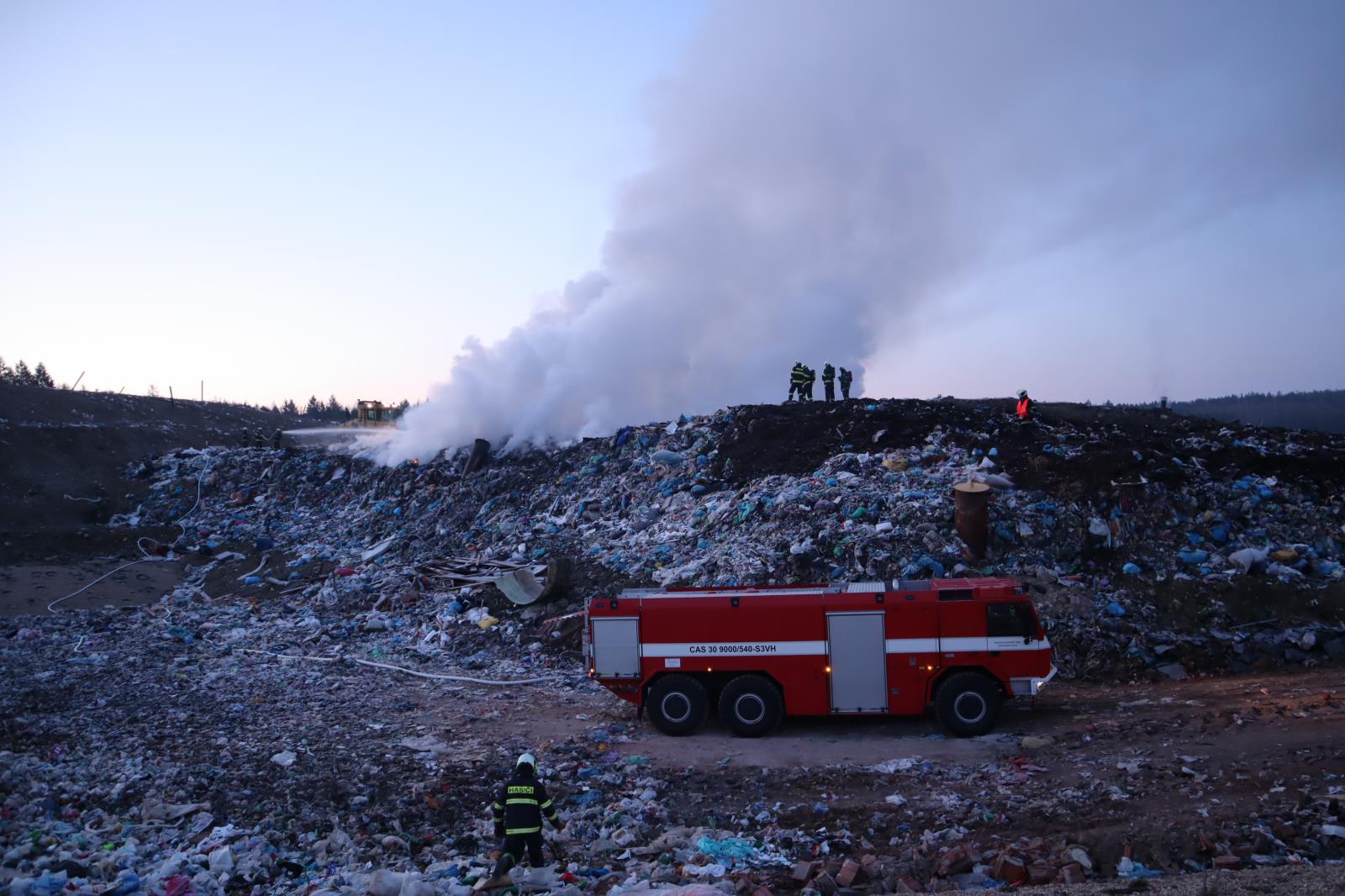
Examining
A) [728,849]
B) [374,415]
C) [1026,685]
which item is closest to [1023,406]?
[1026,685]

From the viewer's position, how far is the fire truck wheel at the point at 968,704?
9.08 m

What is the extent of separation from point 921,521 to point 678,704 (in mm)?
5930

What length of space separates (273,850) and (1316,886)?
7232mm

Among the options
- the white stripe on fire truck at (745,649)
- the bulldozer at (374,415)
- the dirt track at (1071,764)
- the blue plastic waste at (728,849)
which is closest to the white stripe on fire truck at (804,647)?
the white stripe on fire truck at (745,649)

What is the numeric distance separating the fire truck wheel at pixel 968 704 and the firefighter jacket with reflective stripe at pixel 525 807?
486cm

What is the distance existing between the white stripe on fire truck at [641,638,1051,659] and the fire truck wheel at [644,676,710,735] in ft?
1.09

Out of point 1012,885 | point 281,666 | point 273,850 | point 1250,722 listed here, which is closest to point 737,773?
point 1012,885

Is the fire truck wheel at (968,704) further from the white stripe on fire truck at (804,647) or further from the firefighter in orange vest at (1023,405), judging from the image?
the firefighter in orange vest at (1023,405)

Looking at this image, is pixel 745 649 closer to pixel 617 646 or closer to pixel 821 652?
pixel 821 652

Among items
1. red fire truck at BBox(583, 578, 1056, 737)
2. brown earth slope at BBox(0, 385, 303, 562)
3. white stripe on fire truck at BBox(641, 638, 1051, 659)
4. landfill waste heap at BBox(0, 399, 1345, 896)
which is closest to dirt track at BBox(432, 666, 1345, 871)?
landfill waste heap at BBox(0, 399, 1345, 896)

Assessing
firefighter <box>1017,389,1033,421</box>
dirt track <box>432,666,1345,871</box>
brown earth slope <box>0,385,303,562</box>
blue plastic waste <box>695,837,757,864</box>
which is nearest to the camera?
blue plastic waste <box>695,837,757,864</box>

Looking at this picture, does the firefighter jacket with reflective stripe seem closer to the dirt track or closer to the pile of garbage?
the dirt track

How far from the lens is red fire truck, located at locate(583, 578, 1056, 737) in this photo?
9133mm

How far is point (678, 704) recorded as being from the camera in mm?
9672
